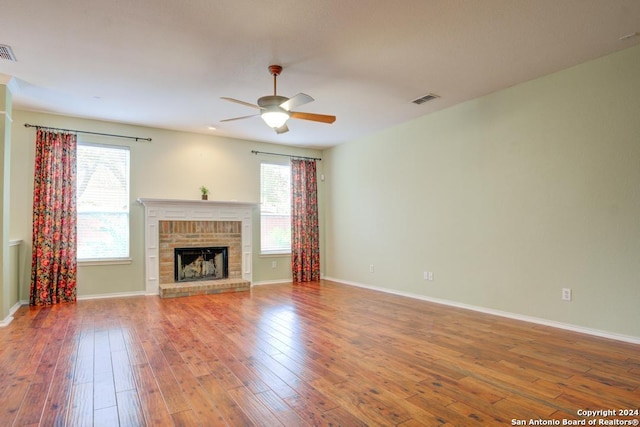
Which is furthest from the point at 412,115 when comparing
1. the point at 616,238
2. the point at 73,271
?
the point at 73,271

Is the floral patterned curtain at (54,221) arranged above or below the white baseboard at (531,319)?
above

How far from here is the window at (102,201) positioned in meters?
5.56

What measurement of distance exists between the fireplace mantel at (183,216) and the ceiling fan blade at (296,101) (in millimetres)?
3332

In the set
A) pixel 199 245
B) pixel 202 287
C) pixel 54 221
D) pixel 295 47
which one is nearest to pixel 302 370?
pixel 295 47

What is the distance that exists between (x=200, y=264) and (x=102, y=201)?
191 cm

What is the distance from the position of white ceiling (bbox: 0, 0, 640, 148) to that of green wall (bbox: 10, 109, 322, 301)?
2.28ft

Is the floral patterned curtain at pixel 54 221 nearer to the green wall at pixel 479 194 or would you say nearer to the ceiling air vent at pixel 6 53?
the green wall at pixel 479 194

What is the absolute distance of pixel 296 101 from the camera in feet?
11.0

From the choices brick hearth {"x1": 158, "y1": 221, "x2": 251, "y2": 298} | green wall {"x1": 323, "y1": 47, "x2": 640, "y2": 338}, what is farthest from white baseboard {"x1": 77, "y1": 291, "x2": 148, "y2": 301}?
green wall {"x1": 323, "y1": 47, "x2": 640, "y2": 338}

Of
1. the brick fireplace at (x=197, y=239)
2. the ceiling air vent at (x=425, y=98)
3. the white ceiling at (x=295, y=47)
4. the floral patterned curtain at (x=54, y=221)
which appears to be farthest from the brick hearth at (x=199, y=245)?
the ceiling air vent at (x=425, y=98)

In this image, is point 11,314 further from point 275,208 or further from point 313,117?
point 313,117

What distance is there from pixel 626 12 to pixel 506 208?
2.23m

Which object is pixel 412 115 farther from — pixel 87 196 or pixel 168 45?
pixel 87 196

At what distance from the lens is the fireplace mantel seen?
5875 millimetres
